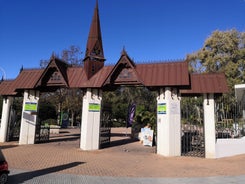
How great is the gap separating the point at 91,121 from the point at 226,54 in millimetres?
24492

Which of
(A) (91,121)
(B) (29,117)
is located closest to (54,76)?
(B) (29,117)

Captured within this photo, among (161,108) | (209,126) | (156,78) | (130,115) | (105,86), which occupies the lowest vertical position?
(209,126)

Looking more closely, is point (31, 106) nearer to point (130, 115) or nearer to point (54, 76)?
point (54, 76)

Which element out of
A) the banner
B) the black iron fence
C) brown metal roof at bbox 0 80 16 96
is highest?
brown metal roof at bbox 0 80 16 96

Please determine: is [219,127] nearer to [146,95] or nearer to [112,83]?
[112,83]

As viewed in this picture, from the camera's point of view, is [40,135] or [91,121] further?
[40,135]

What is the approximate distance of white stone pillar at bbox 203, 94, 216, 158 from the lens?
1136cm

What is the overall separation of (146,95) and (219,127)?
31.2 m

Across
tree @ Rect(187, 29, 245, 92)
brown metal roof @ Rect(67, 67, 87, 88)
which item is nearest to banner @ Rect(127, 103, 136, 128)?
brown metal roof @ Rect(67, 67, 87, 88)

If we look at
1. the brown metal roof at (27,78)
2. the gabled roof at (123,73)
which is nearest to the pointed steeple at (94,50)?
the gabled roof at (123,73)

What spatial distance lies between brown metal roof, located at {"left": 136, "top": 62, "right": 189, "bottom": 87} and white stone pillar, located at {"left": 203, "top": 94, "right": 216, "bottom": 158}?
177cm

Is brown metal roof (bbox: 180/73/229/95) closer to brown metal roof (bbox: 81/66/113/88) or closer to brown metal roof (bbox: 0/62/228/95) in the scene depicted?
brown metal roof (bbox: 0/62/228/95)

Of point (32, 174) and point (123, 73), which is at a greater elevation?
point (123, 73)

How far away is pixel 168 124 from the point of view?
1180 cm
